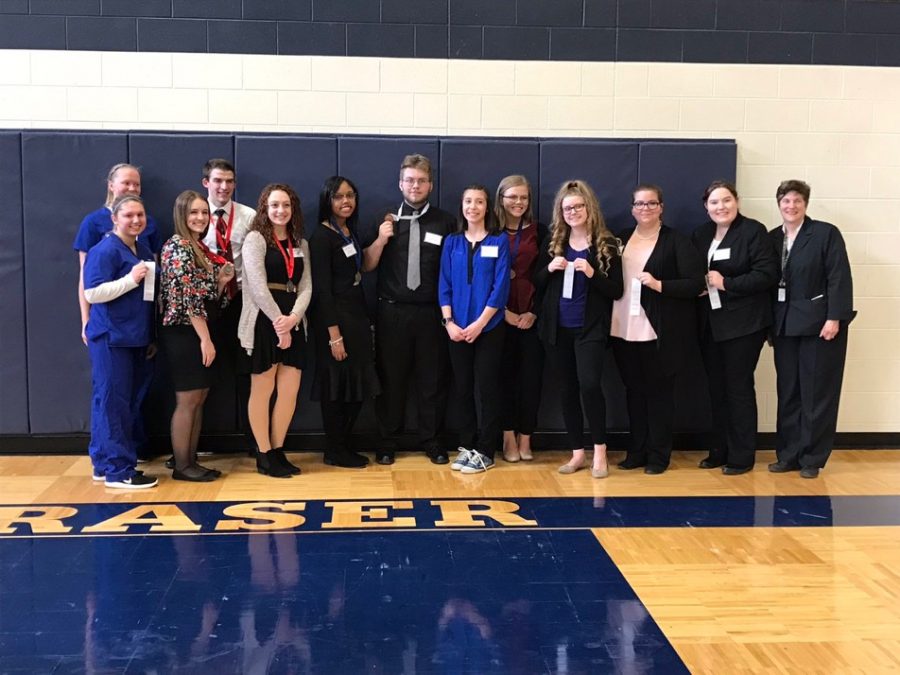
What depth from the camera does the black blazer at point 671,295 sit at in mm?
5219

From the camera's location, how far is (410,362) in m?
5.54

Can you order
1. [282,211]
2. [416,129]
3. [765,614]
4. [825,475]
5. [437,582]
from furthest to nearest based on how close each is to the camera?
[416,129] < [825,475] < [282,211] < [437,582] < [765,614]

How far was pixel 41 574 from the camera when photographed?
12.2ft

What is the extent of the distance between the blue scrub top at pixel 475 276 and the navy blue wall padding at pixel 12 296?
2.64 m

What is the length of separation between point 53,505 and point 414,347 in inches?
85.9

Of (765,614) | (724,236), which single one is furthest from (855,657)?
(724,236)

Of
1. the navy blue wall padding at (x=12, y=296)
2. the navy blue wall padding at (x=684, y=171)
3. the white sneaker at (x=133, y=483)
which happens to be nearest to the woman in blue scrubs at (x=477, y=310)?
the navy blue wall padding at (x=684, y=171)

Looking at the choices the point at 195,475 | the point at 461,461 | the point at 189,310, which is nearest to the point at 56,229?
the point at 189,310

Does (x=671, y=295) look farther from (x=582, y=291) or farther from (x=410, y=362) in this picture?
(x=410, y=362)

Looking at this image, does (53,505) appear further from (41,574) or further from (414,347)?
(414,347)

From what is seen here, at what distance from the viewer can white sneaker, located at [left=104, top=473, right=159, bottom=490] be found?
194 inches

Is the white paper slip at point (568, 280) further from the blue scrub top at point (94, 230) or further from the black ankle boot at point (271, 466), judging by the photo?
the blue scrub top at point (94, 230)

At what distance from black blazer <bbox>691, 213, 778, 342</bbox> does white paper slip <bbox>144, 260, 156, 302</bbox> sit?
3.20m

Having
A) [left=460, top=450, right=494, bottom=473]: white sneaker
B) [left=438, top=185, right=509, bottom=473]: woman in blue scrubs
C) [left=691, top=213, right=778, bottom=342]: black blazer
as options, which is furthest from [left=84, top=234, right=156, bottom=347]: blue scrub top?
[left=691, top=213, right=778, bottom=342]: black blazer
